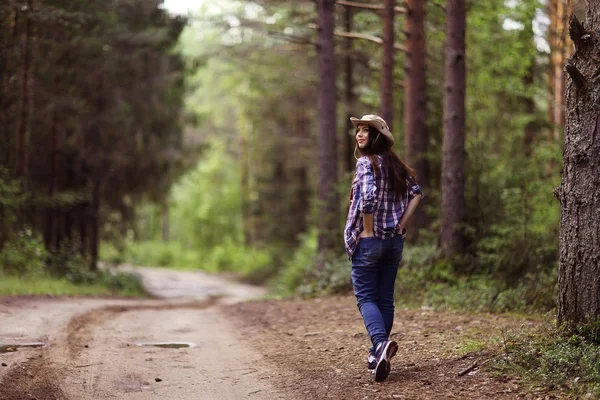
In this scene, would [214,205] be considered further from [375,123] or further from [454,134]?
[375,123]

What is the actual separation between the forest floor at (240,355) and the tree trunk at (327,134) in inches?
234

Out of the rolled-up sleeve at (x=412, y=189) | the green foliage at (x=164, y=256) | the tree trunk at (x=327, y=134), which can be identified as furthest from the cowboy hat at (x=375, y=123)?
the green foliage at (x=164, y=256)

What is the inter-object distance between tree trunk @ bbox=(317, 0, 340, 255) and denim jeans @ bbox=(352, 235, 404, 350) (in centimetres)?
1044

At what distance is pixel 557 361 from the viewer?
18.6 ft

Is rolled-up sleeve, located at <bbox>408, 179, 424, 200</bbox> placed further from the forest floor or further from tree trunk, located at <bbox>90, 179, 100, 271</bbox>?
tree trunk, located at <bbox>90, 179, 100, 271</bbox>

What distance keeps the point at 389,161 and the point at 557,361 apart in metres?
2.21

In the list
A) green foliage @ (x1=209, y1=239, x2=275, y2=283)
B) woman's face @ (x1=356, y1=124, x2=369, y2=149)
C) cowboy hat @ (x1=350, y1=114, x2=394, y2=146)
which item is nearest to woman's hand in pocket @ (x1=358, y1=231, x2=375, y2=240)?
woman's face @ (x1=356, y1=124, x2=369, y2=149)

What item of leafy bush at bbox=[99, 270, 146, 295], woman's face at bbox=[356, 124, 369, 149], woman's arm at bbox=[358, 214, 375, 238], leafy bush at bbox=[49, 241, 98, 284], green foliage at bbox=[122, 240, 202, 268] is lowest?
green foliage at bbox=[122, 240, 202, 268]

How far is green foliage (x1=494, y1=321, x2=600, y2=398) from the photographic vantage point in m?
5.32

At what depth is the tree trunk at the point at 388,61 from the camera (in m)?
15.3

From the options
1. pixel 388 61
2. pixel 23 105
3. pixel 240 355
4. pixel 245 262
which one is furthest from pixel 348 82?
pixel 245 262

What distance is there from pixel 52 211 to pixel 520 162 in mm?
13911

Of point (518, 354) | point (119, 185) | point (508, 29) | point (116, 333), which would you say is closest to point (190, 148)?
point (119, 185)

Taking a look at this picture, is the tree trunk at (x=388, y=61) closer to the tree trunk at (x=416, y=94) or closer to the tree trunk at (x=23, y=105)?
the tree trunk at (x=416, y=94)
